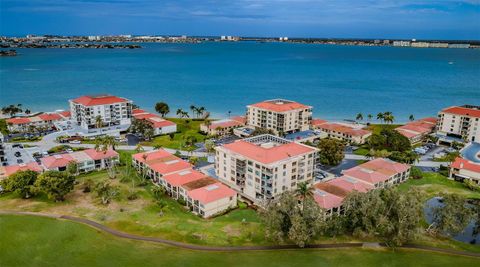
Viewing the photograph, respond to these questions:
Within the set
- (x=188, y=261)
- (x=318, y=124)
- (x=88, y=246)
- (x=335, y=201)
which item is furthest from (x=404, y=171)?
(x=88, y=246)

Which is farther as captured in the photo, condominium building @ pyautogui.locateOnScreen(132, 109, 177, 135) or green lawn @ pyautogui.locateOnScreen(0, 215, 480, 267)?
condominium building @ pyautogui.locateOnScreen(132, 109, 177, 135)

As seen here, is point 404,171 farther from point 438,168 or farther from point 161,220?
point 161,220

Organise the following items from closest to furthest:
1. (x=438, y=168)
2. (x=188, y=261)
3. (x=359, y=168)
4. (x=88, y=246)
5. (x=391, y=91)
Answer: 1. (x=188, y=261)
2. (x=88, y=246)
3. (x=359, y=168)
4. (x=438, y=168)
5. (x=391, y=91)

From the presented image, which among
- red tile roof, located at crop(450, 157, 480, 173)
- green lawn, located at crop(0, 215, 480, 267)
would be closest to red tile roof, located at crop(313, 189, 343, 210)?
green lawn, located at crop(0, 215, 480, 267)

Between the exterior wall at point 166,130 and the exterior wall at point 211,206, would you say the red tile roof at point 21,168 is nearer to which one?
the exterior wall at point 211,206

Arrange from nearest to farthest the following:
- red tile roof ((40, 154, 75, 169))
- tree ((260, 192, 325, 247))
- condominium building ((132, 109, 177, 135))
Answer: tree ((260, 192, 325, 247)) < red tile roof ((40, 154, 75, 169)) < condominium building ((132, 109, 177, 135))

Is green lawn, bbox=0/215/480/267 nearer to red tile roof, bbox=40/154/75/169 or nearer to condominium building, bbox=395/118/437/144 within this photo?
red tile roof, bbox=40/154/75/169
